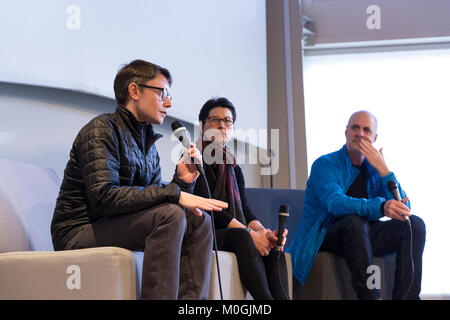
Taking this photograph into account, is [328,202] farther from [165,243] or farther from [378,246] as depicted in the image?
[165,243]

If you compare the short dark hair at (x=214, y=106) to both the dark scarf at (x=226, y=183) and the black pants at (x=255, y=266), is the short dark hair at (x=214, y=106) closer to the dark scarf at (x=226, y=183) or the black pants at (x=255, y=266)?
the dark scarf at (x=226, y=183)

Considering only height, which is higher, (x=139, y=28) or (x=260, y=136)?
(x=139, y=28)

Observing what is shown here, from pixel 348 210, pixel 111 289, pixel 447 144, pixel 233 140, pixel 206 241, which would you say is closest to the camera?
pixel 111 289

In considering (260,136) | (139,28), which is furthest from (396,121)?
(139,28)

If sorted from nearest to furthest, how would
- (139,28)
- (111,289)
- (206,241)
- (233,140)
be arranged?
(111,289) → (206,241) → (139,28) → (233,140)

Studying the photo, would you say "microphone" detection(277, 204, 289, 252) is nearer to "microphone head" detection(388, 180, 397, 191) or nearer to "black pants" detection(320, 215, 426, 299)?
"black pants" detection(320, 215, 426, 299)

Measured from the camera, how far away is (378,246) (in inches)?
106

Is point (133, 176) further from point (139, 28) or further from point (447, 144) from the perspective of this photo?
point (447, 144)

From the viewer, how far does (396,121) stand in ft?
13.6

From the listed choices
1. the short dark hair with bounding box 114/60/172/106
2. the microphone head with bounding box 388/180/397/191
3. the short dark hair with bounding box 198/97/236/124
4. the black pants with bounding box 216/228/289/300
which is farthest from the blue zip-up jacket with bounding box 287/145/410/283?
the short dark hair with bounding box 114/60/172/106

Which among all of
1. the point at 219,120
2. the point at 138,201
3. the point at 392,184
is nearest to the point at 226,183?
the point at 219,120

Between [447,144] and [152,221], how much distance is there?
292 cm

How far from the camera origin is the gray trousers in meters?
1.75

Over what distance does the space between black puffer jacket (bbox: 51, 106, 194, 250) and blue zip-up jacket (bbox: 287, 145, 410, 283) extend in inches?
34.2
